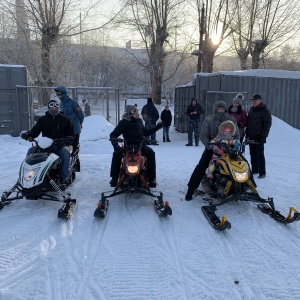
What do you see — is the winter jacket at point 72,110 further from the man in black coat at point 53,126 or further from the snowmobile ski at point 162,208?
the snowmobile ski at point 162,208

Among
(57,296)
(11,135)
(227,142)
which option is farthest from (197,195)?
(11,135)

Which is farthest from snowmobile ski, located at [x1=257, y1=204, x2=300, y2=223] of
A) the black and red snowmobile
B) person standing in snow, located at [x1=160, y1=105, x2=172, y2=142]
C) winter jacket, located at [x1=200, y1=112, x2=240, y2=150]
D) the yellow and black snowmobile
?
person standing in snow, located at [x1=160, y1=105, x2=172, y2=142]

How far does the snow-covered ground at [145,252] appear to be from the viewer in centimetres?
298

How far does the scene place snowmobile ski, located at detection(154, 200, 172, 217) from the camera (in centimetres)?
473

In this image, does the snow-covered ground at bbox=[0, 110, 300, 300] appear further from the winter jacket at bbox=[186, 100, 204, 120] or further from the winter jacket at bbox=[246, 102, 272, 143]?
the winter jacket at bbox=[186, 100, 204, 120]

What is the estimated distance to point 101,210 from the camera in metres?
4.74

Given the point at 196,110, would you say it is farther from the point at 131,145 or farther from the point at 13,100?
the point at 131,145

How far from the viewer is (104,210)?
4.90m

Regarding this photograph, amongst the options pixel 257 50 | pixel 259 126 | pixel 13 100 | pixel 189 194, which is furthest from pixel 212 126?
pixel 257 50

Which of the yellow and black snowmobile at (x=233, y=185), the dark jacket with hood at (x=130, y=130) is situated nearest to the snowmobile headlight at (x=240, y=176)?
the yellow and black snowmobile at (x=233, y=185)

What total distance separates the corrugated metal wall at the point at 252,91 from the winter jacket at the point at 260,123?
653cm

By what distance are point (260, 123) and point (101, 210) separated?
4268 mm

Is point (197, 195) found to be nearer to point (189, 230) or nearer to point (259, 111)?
point (189, 230)

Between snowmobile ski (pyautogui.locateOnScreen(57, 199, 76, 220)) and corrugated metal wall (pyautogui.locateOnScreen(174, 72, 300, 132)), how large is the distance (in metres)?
9.88
